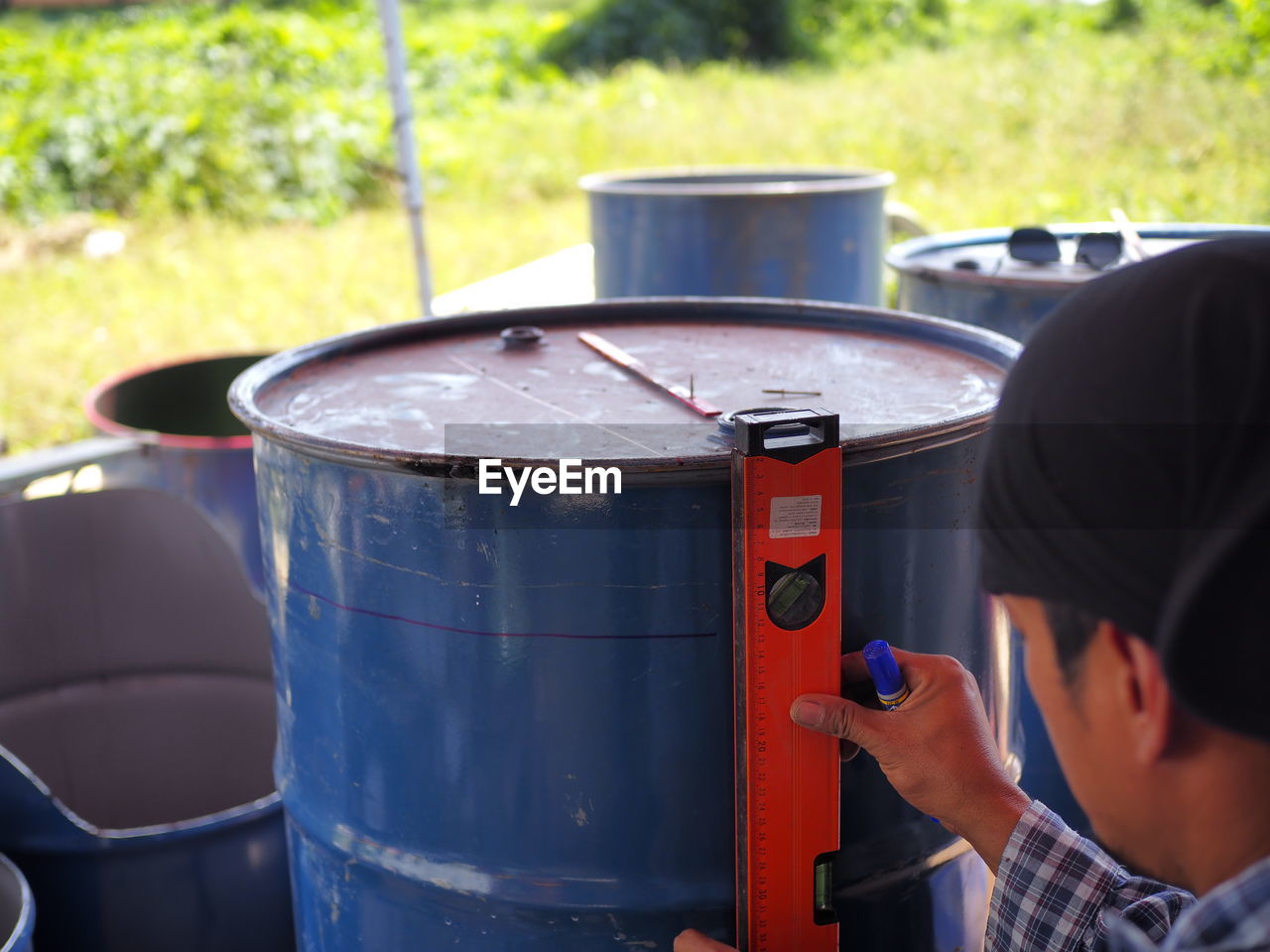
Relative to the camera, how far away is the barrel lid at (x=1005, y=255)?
6.97 feet

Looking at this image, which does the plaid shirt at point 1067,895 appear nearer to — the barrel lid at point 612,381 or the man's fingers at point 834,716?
the man's fingers at point 834,716

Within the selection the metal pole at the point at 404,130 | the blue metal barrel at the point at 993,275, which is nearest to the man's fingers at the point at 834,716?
the blue metal barrel at the point at 993,275

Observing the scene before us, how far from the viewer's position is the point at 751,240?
3.03 m

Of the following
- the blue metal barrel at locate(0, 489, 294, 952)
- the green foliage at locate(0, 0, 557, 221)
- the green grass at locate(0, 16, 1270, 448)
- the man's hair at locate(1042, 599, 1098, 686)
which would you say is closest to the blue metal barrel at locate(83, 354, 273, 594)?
the blue metal barrel at locate(0, 489, 294, 952)

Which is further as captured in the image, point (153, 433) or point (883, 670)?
point (153, 433)

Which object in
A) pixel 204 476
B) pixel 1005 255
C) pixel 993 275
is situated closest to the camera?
pixel 993 275

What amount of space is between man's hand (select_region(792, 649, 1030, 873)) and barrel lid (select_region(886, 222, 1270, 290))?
1047 millimetres

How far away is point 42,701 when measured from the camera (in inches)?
99.0

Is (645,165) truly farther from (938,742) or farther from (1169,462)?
(1169,462)

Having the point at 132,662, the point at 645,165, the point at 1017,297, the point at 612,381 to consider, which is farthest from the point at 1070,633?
the point at 645,165

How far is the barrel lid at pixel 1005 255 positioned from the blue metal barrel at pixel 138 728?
1.52 meters

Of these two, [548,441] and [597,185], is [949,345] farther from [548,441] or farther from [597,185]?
[597,185]

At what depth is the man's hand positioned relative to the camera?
3.89 ft

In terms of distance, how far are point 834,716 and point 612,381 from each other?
0.59 metres
